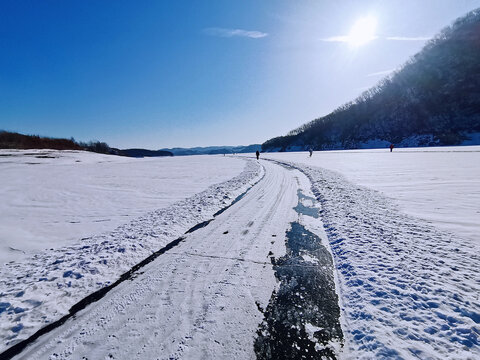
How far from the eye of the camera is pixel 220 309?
107 inches

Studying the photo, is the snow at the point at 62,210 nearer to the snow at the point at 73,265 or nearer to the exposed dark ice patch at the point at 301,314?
the snow at the point at 73,265

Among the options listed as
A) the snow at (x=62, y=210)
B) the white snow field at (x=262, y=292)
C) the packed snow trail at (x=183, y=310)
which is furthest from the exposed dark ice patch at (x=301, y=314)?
the snow at (x=62, y=210)

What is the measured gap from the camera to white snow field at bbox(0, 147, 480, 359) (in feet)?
7.28

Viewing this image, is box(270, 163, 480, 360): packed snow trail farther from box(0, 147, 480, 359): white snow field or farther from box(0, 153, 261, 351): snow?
box(0, 153, 261, 351): snow

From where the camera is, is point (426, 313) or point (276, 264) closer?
point (426, 313)

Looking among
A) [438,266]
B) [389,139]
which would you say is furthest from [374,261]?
[389,139]

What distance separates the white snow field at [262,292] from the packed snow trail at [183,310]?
0.01 meters

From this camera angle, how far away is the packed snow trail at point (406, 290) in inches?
85.6

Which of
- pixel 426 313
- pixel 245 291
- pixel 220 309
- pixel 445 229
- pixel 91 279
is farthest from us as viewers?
pixel 445 229

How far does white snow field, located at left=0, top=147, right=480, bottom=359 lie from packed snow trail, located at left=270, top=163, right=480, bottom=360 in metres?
0.02

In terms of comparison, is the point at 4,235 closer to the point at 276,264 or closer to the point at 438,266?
the point at 276,264

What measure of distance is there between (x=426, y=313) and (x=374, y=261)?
1229 mm

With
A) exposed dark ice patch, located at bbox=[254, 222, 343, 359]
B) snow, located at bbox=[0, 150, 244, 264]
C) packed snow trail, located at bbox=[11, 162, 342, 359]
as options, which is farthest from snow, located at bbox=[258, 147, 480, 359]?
snow, located at bbox=[0, 150, 244, 264]

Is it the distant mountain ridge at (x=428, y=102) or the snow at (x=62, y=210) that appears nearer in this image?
the snow at (x=62, y=210)
